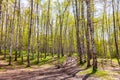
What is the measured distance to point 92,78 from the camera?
1421 centimetres

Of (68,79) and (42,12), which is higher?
(42,12)

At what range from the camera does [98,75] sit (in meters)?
15.2

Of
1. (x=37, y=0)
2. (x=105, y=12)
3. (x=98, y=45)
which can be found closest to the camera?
(x=37, y=0)

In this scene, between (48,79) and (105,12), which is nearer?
(48,79)

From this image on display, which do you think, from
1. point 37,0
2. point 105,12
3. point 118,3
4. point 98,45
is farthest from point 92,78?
point 98,45

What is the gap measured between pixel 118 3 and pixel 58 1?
11.7 m

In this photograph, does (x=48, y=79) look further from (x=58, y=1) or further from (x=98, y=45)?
(x=98, y=45)

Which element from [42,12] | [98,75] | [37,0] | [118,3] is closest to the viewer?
[98,75]

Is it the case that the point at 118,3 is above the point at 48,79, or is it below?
above

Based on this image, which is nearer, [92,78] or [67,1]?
[92,78]

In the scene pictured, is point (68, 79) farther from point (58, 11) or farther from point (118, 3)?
point (58, 11)

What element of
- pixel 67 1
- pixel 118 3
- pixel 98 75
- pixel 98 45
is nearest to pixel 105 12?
pixel 118 3

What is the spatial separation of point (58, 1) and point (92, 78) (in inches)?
1051

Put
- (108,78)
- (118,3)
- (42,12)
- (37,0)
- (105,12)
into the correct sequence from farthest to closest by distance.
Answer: (42,12) → (105,12) → (118,3) → (37,0) → (108,78)
